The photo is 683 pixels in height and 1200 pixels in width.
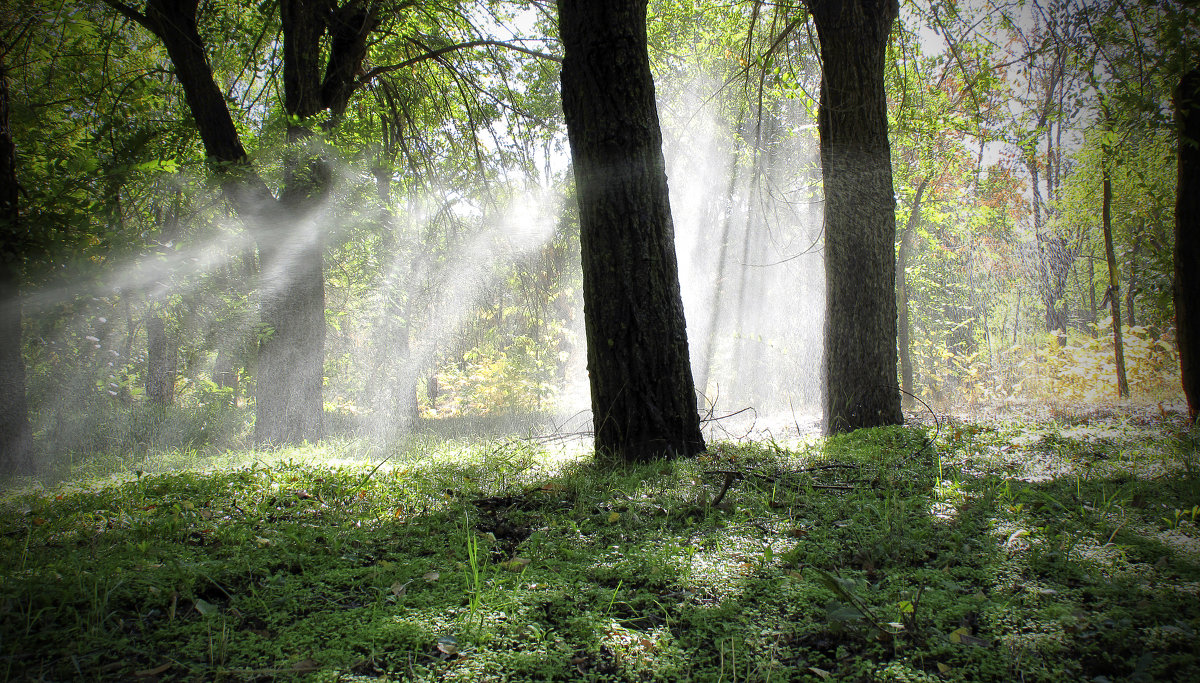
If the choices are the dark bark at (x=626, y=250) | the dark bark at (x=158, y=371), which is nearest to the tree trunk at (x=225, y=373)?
the dark bark at (x=158, y=371)

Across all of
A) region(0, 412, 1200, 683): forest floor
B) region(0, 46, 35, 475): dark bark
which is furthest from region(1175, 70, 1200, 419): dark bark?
region(0, 46, 35, 475): dark bark

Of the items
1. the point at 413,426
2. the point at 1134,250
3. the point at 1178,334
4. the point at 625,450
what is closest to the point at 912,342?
the point at 1134,250

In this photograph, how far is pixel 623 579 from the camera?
154 cm

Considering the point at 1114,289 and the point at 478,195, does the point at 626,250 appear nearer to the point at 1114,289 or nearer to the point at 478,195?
the point at 478,195

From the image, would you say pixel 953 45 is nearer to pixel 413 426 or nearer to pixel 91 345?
pixel 91 345

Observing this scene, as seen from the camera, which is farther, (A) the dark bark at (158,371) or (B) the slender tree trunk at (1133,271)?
(A) the dark bark at (158,371)

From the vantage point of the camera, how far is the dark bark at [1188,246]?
175 inches

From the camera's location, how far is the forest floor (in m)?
1.13

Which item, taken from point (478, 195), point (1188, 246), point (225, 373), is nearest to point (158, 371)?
point (225, 373)

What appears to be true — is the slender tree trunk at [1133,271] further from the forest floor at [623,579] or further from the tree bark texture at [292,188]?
the tree bark texture at [292,188]

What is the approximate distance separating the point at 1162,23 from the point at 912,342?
11521 mm

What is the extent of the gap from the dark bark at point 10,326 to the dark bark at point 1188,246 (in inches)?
386

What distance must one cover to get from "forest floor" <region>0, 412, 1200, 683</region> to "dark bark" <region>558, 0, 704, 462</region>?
0.55 meters

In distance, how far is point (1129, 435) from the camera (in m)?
Result: 3.59
